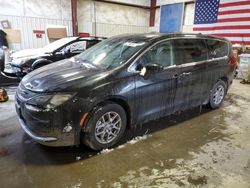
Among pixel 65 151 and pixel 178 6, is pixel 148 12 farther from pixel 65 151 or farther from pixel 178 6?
pixel 65 151

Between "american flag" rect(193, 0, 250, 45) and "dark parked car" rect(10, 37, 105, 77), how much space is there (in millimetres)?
5847

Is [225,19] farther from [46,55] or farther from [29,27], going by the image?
[29,27]

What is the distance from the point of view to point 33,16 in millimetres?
9148

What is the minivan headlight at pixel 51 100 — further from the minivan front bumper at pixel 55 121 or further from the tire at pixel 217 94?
the tire at pixel 217 94

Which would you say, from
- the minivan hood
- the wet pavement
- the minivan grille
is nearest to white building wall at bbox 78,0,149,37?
the wet pavement

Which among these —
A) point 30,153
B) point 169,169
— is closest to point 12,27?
point 30,153

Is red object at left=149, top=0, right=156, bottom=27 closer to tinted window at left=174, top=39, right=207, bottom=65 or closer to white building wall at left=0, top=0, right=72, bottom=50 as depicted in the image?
white building wall at left=0, top=0, right=72, bottom=50

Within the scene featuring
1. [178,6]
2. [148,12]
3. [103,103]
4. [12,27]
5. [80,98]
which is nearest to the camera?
[80,98]

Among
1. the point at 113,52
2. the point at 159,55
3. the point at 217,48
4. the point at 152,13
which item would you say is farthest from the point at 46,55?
the point at 152,13

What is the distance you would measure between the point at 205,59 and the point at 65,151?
273 centimetres

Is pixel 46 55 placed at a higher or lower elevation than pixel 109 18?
lower

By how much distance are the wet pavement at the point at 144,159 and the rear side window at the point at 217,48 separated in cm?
128

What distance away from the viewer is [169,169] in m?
2.34

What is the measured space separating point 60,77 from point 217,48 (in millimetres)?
2973
